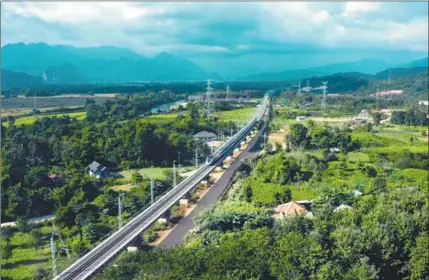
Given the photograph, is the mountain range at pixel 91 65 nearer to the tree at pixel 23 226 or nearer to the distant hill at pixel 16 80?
the distant hill at pixel 16 80

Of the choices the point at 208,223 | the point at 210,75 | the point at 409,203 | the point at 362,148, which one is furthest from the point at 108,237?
the point at 210,75

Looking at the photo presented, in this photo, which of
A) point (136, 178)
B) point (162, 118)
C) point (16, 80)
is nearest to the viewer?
point (136, 178)

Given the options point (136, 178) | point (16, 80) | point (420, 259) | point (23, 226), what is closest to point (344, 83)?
point (16, 80)

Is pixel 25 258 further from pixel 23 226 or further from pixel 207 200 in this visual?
pixel 207 200

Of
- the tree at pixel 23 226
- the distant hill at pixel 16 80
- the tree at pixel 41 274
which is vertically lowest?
the tree at pixel 41 274

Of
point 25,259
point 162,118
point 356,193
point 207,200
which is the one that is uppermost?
point 162,118

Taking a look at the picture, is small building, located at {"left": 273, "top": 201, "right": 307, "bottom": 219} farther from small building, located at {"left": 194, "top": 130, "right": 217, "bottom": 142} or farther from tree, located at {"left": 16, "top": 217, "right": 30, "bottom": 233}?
small building, located at {"left": 194, "top": 130, "right": 217, "bottom": 142}

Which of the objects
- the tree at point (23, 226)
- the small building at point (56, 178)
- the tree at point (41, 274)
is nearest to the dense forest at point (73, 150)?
the small building at point (56, 178)
